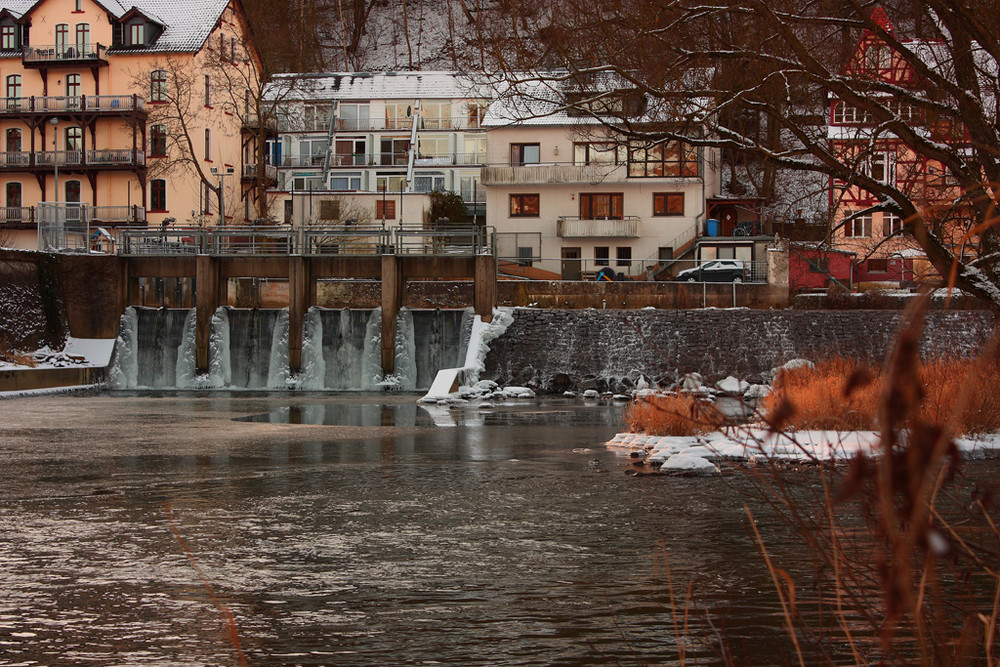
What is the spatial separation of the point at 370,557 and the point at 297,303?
33562 mm

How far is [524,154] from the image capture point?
6038cm

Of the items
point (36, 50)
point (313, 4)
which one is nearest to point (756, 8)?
point (36, 50)

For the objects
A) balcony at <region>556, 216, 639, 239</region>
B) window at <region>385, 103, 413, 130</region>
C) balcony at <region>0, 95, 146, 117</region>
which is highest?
window at <region>385, 103, 413, 130</region>

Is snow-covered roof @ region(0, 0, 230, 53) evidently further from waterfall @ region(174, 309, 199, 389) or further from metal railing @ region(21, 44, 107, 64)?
waterfall @ region(174, 309, 199, 389)

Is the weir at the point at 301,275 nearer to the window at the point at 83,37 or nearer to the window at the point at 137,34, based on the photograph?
the window at the point at 137,34

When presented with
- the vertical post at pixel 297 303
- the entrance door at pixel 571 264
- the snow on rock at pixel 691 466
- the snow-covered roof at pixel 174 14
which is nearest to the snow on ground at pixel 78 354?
the vertical post at pixel 297 303

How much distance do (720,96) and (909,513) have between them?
10.9 metres

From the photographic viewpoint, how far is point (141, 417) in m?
26.4

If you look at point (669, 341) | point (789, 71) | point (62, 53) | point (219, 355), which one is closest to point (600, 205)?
point (669, 341)

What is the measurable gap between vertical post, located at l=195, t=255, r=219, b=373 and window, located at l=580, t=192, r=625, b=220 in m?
22.0

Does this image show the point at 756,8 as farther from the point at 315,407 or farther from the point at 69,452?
the point at 315,407

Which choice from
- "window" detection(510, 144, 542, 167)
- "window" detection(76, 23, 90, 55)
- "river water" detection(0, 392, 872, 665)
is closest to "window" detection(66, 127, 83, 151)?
"window" detection(76, 23, 90, 55)

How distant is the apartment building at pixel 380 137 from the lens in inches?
2657

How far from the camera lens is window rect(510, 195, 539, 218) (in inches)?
2333
